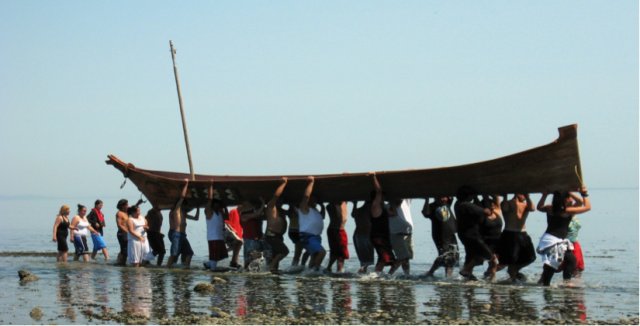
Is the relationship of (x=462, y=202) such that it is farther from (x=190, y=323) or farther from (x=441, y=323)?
(x=190, y=323)

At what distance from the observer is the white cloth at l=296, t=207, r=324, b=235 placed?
18594 mm

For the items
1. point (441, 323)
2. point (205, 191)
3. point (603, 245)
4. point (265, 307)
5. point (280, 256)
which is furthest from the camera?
point (603, 245)

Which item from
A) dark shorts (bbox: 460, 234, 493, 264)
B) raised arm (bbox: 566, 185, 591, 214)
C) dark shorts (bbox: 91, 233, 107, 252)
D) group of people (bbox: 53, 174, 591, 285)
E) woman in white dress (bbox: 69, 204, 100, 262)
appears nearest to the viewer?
raised arm (bbox: 566, 185, 591, 214)

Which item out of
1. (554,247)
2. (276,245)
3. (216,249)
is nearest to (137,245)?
(216,249)

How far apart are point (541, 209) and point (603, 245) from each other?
17.3 metres

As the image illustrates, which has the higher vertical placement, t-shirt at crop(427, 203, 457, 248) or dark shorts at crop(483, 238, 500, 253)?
t-shirt at crop(427, 203, 457, 248)

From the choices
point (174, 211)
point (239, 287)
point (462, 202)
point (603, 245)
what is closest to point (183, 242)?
point (174, 211)

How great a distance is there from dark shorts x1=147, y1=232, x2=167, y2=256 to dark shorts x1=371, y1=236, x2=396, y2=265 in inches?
229

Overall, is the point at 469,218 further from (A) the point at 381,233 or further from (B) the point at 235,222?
(B) the point at 235,222

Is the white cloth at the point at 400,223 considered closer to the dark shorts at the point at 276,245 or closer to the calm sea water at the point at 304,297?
the calm sea water at the point at 304,297

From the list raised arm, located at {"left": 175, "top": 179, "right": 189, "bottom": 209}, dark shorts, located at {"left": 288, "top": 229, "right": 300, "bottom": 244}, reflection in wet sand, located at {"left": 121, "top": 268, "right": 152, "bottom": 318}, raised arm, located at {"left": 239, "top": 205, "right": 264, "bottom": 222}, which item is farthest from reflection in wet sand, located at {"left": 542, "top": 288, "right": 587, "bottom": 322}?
raised arm, located at {"left": 175, "top": 179, "right": 189, "bottom": 209}

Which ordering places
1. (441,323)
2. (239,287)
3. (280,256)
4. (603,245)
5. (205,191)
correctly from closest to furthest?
(441,323), (239,287), (280,256), (205,191), (603,245)

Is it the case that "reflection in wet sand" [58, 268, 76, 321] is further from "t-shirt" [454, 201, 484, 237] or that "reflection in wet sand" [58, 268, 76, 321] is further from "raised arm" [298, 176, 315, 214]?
"t-shirt" [454, 201, 484, 237]

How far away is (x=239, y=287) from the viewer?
1605 cm
